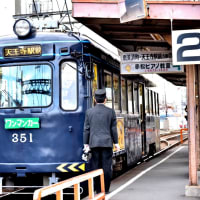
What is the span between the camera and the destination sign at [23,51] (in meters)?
9.24

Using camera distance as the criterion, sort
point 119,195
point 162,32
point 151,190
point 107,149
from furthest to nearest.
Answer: point 162,32
point 151,190
point 119,195
point 107,149

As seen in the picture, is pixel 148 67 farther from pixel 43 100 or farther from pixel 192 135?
pixel 192 135

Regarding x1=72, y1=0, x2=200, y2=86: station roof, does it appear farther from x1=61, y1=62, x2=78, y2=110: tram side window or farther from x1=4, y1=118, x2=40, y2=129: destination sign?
x1=4, y1=118, x2=40, y2=129: destination sign

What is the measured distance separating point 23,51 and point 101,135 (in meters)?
2.64

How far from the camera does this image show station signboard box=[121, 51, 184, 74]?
10.5 m

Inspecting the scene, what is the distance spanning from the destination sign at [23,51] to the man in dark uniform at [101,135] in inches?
80.8

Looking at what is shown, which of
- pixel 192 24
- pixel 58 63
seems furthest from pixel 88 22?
pixel 192 24

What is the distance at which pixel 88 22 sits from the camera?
9.36 m

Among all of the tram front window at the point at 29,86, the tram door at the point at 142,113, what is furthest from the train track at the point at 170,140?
the tram front window at the point at 29,86

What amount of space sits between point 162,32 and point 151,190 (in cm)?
302

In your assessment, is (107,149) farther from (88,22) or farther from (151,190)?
(88,22)

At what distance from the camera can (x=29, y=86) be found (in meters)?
9.22

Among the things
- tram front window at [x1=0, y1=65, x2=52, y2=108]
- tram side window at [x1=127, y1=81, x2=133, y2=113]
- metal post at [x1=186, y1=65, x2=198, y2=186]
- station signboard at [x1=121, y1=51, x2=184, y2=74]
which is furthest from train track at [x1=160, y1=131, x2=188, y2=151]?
metal post at [x1=186, y1=65, x2=198, y2=186]

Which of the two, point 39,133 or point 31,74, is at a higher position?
point 31,74
